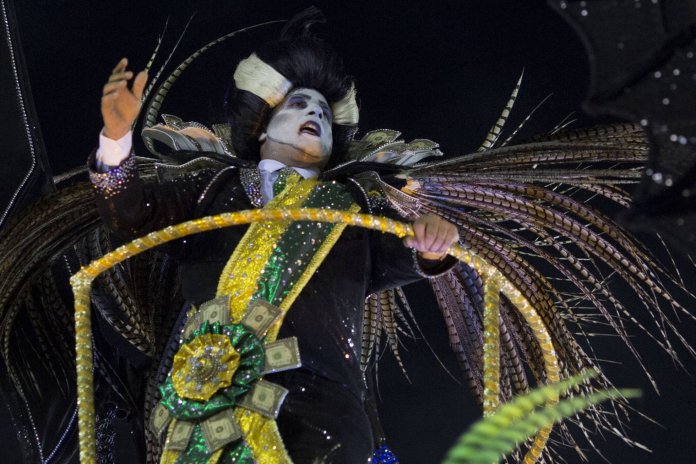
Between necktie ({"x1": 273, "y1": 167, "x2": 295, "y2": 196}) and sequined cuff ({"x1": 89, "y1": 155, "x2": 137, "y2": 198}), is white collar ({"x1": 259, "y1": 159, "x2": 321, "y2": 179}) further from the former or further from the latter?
sequined cuff ({"x1": 89, "y1": 155, "x2": 137, "y2": 198})

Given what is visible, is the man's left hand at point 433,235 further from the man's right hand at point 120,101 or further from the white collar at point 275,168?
the man's right hand at point 120,101

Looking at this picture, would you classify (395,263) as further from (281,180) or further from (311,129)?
(311,129)

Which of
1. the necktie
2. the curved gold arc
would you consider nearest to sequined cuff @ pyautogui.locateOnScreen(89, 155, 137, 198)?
the curved gold arc

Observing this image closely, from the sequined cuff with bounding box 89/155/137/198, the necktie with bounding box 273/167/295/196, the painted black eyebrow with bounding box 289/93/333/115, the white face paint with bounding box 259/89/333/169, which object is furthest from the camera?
the painted black eyebrow with bounding box 289/93/333/115

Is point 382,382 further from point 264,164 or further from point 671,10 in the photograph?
point 671,10

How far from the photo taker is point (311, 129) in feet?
8.40

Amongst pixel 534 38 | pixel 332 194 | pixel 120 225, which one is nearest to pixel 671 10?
pixel 332 194

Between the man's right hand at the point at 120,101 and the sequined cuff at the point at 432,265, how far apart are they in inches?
27.3

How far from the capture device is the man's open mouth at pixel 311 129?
2557mm

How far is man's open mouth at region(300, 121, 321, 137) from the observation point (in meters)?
2.56

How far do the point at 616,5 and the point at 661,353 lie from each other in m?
2.00

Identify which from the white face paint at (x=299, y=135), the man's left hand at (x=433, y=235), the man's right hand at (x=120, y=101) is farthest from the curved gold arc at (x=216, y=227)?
the white face paint at (x=299, y=135)

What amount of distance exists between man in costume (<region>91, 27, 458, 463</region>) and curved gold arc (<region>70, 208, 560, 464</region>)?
10 cm

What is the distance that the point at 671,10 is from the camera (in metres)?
1.45
